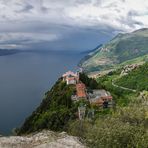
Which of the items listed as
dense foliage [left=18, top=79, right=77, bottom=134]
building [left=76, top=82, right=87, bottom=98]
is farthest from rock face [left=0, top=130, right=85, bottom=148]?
building [left=76, top=82, right=87, bottom=98]

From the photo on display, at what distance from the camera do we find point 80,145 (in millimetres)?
28625

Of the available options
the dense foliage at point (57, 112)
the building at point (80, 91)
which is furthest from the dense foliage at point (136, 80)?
the building at point (80, 91)

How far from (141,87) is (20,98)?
81704 millimetres

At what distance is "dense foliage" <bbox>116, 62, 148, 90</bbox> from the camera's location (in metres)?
142

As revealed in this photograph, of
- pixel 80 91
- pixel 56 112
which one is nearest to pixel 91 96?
pixel 80 91

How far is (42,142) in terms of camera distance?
28.7 metres

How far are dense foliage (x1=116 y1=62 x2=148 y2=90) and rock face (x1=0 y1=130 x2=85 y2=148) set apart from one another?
10636 cm

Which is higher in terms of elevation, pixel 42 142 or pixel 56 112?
pixel 42 142

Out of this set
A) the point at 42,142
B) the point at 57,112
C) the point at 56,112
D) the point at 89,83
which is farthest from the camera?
the point at 89,83

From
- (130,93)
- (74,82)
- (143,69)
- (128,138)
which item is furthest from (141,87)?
(128,138)

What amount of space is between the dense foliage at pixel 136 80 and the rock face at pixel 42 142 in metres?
106

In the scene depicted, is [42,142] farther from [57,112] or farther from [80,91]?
[80,91]

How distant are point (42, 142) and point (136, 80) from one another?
4971 inches

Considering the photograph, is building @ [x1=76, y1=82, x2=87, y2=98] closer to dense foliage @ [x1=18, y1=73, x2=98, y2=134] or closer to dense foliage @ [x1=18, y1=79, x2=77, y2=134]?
dense foliage @ [x1=18, y1=73, x2=98, y2=134]
